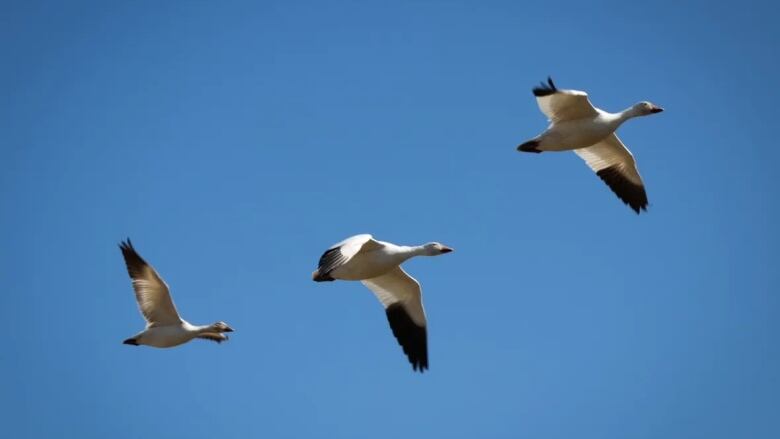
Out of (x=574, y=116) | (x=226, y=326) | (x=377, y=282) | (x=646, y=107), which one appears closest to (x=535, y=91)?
(x=574, y=116)

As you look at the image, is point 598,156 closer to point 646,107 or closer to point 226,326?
point 646,107

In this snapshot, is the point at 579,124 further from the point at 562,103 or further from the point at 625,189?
the point at 625,189

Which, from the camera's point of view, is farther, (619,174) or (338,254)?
(619,174)

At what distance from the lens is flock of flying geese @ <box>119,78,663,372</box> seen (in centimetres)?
1431

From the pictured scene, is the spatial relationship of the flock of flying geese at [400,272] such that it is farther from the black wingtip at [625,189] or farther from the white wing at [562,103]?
the black wingtip at [625,189]

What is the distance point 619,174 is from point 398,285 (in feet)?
13.5

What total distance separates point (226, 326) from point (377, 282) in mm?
2383

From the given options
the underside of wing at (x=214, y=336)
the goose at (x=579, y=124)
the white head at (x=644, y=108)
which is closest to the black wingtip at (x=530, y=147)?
the goose at (x=579, y=124)

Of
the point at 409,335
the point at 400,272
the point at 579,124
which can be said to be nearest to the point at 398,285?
the point at 400,272

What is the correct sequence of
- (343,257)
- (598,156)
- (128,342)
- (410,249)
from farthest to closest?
(598,156) < (128,342) < (410,249) < (343,257)

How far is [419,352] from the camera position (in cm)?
1509

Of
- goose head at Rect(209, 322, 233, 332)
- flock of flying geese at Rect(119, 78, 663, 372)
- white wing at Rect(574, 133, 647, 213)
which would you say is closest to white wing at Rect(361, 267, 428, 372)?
flock of flying geese at Rect(119, 78, 663, 372)

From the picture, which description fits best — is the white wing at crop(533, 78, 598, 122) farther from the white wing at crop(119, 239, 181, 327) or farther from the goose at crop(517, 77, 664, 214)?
the white wing at crop(119, 239, 181, 327)

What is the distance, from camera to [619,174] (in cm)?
1694
